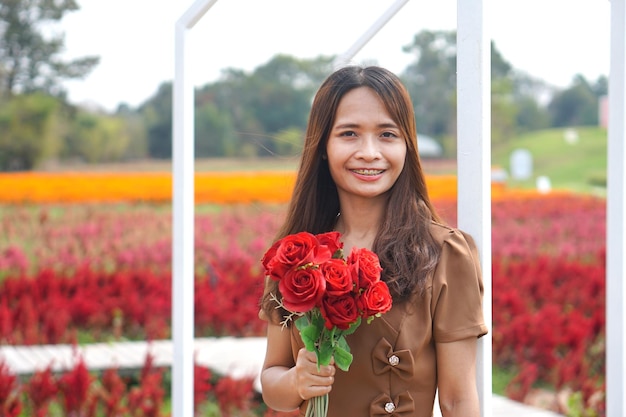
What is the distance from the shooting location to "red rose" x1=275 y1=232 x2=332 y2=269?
1.29 metres

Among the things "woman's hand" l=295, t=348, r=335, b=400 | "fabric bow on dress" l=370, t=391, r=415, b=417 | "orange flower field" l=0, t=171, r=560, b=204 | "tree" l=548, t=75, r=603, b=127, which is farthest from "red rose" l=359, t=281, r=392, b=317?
"tree" l=548, t=75, r=603, b=127

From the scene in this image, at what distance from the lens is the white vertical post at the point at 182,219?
6.16ft

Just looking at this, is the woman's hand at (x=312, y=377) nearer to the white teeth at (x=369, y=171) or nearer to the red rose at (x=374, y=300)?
the red rose at (x=374, y=300)

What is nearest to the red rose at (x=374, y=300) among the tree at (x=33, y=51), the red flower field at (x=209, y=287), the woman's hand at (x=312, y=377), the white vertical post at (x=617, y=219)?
the woman's hand at (x=312, y=377)

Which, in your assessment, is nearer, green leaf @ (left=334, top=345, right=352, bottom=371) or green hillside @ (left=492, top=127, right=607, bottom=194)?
green leaf @ (left=334, top=345, right=352, bottom=371)

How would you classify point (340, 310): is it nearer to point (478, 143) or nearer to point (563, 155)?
point (478, 143)

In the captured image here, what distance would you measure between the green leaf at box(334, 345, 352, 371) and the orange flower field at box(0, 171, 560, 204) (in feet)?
26.8

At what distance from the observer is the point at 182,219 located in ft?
6.23

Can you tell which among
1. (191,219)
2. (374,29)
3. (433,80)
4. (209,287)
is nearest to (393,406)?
(191,219)

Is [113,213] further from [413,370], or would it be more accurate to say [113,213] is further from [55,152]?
[413,370]

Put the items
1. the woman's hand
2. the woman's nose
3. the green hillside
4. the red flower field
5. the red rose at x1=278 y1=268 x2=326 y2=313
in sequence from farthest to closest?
the green hillside < the red flower field < the woman's nose < the woman's hand < the red rose at x1=278 y1=268 x2=326 y2=313

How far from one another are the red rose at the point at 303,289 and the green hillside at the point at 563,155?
1057 cm

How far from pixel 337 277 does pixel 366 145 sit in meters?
0.36

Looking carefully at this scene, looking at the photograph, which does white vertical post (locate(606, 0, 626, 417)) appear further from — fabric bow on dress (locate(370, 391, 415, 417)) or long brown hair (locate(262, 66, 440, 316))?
fabric bow on dress (locate(370, 391, 415, 417))
